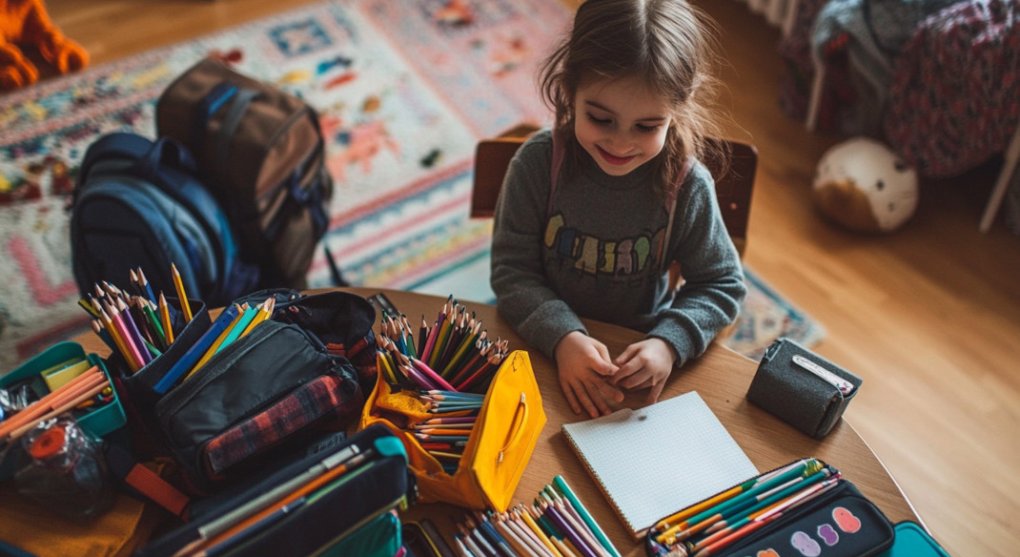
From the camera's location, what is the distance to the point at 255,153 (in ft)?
5.44

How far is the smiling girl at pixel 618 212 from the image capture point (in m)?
0.97

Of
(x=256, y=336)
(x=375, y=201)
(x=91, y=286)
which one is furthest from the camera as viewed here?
(x=375, y=201)

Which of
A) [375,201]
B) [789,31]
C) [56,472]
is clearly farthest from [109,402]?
[789,31]

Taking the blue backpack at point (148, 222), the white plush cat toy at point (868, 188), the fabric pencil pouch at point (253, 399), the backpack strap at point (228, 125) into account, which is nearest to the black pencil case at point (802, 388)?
the fabric pencil pouch at point (253, 399)

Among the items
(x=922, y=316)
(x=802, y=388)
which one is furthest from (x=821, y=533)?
(x=922, y=316)

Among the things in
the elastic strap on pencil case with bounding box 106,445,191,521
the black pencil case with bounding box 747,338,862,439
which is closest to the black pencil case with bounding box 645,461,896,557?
the black pencil case with bounding box 747,338,862,439

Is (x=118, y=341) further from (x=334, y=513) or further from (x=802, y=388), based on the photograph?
(x=802, y=388)

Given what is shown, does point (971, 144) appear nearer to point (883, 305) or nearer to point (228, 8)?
point (883, 305)

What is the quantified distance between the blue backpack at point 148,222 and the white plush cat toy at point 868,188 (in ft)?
5.01

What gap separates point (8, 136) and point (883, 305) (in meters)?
2.50

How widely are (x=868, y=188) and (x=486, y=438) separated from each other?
5.36ft

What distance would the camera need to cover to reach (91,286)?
155 cm

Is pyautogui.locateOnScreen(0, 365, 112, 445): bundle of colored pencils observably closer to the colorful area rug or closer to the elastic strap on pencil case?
the elastic strap on pencil case

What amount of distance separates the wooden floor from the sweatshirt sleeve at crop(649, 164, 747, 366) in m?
0.86
